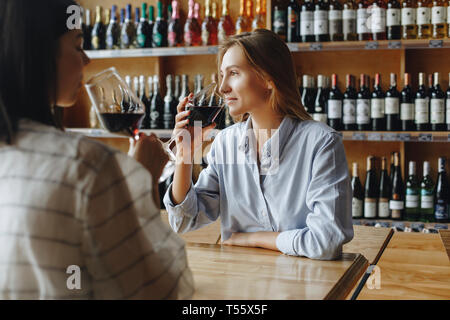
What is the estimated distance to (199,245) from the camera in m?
1.23

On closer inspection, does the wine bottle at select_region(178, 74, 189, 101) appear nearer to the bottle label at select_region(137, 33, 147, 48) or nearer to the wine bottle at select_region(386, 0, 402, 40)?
the bottle label at select_region(137, 33, 147, 48)

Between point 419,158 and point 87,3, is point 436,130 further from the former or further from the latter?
point 87,3

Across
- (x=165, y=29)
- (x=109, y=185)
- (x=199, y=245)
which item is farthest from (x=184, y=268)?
(x=165, y=29)

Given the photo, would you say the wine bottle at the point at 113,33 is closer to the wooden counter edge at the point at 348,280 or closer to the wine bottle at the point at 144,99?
the wine bottle at the point at 144,99

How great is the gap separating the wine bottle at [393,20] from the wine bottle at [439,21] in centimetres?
15

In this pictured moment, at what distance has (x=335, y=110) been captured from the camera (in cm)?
261

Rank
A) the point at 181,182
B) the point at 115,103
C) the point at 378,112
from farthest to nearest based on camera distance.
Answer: the point at 378,112
the point at 181,182
the point at 115,103

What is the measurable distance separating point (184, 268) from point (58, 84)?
286 mm

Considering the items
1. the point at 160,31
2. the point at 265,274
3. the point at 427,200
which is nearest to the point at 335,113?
the point at 427,200

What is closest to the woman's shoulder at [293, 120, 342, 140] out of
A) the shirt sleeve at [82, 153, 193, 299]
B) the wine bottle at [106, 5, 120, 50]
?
the shirt sleeve at [82, 153, 193, 299]

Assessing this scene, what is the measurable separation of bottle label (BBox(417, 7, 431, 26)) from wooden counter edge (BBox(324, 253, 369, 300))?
5.53ft

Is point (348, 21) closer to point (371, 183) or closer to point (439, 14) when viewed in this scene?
point (439, 14)

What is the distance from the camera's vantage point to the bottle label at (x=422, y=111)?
249 centimetres

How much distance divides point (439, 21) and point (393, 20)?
204 mm
